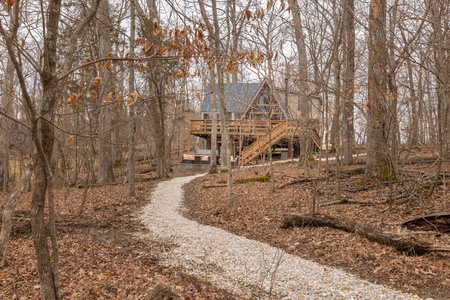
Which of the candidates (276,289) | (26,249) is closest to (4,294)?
(26,249)

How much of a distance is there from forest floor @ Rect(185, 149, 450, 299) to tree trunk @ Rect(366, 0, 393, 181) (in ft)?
1.86

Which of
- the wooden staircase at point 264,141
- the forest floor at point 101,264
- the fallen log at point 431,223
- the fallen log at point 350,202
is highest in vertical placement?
the wooden staircase at point 264,141

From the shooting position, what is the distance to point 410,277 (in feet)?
18.3

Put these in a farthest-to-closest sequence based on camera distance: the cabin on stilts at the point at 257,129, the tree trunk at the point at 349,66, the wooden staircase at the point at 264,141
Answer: the wooden staircase at the point at 264,141 < the cabin on stilts at the point at 257,129 < the tree trunk at the point at 349,66

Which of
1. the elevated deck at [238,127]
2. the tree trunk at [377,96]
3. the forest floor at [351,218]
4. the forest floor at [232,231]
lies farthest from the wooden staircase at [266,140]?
the tree trunk at [377,96]

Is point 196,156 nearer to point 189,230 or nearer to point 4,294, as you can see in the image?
point 189,230

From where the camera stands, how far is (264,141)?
76.3ft

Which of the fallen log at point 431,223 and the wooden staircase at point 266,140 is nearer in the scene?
the fallen log at point 431,223

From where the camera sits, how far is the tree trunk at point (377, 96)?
860 cm

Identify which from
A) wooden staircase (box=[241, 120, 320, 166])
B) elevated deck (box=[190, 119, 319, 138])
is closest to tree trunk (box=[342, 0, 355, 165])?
wooden staircase (box=[241, 120, 320, 166])

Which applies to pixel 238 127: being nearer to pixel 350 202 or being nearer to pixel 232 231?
pixel 350 202

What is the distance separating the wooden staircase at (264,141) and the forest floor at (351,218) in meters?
8.25

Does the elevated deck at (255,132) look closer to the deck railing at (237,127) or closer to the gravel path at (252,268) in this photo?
the deck railing at (237,127)

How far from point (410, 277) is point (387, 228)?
1.99 metres
